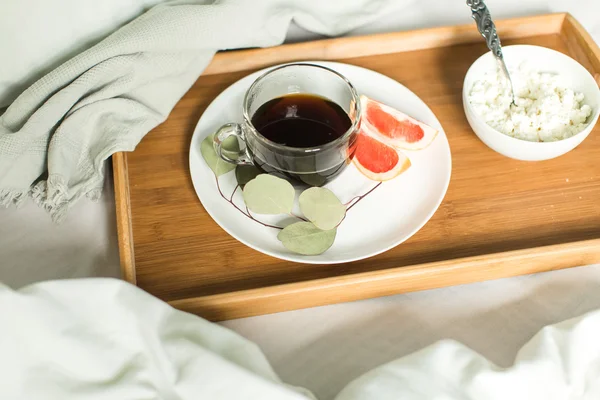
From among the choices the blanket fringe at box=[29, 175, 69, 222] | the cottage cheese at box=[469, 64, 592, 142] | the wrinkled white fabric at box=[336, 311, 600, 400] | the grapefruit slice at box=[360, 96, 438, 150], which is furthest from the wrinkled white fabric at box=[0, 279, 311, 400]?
the cottage cheese at box=[469, 64, 592, 142]

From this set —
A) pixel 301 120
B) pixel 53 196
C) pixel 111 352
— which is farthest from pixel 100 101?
pixel 111 352

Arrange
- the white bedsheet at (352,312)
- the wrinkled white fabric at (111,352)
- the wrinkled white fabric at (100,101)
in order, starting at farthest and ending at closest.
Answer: the wrinkled white fabric at (100,101)
the white bedsheet at (352,312)
the wrinkled white fabric at (111,352)

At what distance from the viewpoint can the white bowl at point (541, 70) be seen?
3.06ft

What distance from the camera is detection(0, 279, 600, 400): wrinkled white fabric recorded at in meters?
0.71

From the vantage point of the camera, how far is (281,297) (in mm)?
848

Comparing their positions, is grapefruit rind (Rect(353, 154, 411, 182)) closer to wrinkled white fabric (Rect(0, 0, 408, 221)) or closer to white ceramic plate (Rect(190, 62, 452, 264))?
white ceramic plate (Rect(190, 62, 452, 264))

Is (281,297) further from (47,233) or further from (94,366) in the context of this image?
(47,233)

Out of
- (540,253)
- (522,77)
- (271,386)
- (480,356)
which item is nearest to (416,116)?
(522,77)

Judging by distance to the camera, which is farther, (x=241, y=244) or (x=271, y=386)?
(x=241, y=244)

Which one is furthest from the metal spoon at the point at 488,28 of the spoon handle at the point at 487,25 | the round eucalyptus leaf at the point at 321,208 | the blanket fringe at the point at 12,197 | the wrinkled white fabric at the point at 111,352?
the blanket fringe at the point at 12,197

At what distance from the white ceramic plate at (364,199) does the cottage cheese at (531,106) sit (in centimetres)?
8

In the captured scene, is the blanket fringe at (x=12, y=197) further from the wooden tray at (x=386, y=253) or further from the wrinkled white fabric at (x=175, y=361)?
the wrinkled white fabric at (x=175, y=361)

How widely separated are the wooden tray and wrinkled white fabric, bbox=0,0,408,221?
44mm

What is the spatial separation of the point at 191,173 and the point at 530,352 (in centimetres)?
51
